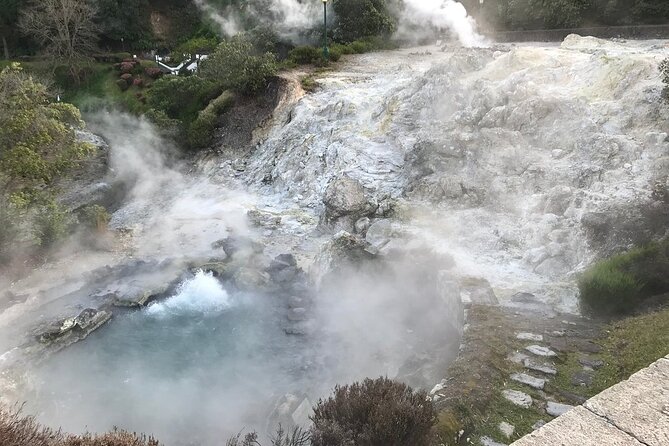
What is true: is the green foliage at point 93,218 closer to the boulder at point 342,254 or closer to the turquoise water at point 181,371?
the turquoise water at point 181,371

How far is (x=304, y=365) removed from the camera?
8.73 metres

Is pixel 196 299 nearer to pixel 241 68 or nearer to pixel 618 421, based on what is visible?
pixel 618 421

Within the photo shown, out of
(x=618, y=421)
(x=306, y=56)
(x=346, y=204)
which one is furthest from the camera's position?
(x=306, y=56)

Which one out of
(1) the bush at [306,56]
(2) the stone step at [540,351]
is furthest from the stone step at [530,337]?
(1) the bush at [306,56]

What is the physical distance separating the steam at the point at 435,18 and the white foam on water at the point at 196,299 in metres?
20.1

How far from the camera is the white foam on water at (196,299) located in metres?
10.5

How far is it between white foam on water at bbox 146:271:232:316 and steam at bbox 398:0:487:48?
20.1 meters

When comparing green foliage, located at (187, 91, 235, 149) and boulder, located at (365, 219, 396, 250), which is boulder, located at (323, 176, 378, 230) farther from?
green foliage, located at (187, 91, 235, 149)

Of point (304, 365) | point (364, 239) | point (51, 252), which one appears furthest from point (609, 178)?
point (51, 252)

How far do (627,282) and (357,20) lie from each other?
20970 millimetres

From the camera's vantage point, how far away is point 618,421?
12.0ft

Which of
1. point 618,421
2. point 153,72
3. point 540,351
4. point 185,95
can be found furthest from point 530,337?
point 153,72

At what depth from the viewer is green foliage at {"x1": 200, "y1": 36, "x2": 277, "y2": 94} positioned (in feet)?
64.4

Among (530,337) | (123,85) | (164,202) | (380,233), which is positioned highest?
(530,337)
